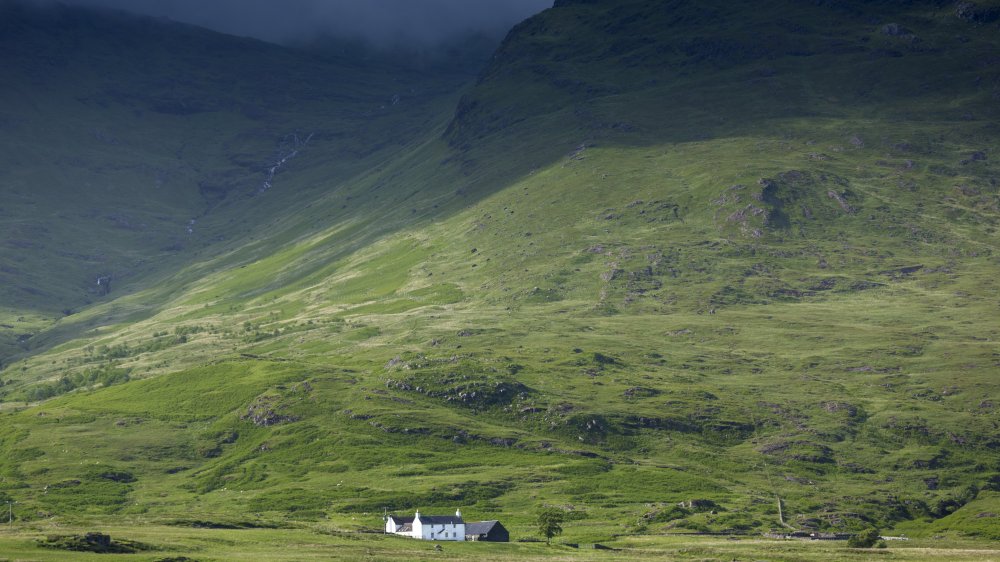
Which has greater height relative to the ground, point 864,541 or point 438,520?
point 438,520

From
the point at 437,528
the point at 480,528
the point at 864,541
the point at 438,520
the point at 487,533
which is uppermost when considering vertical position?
the point at 438,520

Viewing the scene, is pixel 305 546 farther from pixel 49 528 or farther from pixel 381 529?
pixel 381 529

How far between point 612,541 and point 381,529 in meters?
38.8

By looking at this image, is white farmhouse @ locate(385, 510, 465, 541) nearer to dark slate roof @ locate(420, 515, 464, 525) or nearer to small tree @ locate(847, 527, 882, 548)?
dark slate roof @ locate(420, 515, 464, 525)

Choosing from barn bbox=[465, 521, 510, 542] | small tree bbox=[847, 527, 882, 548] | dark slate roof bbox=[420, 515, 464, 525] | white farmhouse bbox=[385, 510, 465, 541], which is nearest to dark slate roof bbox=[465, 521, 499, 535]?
barn bbox=[465, 521, 510, 542]

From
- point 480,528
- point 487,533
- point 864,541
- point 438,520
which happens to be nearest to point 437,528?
point 438,520

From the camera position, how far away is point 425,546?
16250cm

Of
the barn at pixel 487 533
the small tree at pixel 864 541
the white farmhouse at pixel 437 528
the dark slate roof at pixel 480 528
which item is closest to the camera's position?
the small tree at pixel 864 541

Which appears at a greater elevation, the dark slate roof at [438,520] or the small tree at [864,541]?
the dark slate roof at [438,520]

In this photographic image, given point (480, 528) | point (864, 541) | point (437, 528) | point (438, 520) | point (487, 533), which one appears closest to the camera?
point (864, 541)

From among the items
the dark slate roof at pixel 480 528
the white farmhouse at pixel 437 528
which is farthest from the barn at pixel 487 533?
the white farmhouse at pixel 437 528

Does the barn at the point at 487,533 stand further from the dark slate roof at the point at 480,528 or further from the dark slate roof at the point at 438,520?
the dark slate roof at the point at 438,520

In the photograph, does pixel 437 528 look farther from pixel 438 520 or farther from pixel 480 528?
pixel 480 528

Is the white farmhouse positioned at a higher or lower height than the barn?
higher
